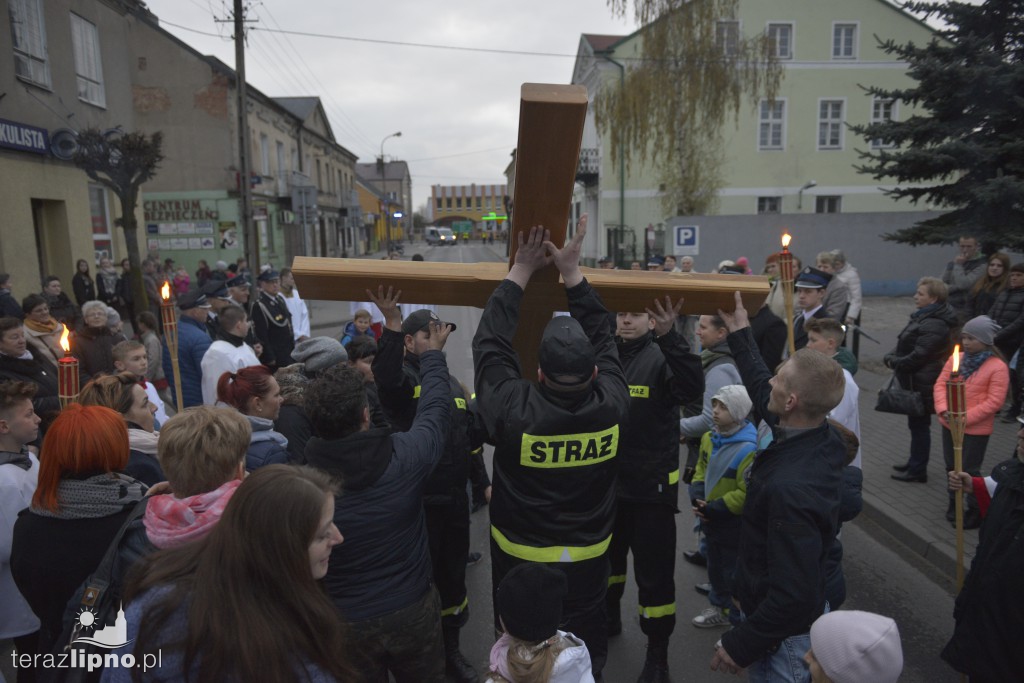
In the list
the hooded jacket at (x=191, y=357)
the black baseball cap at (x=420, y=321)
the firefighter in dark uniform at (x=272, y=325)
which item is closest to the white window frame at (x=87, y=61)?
the firefighter in dark uniform at (x=272, y=325)

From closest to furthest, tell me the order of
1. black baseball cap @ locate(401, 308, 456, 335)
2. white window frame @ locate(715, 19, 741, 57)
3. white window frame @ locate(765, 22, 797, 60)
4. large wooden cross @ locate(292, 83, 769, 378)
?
large wooden cross @ locate(292, 83, 769, 378)
black baseball cap @ locate(401, 308, 456, 335)
white window frame @ locate(715, 19, 741, 57)
white window frame @ locate(765, 22, 797, 60)

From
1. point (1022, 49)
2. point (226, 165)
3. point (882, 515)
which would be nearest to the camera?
point (882, 515)

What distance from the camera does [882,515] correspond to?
5.57 metres

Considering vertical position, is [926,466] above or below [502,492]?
below

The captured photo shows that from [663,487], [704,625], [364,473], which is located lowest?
[704,625]

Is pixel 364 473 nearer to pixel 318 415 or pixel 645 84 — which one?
pixel 318 415

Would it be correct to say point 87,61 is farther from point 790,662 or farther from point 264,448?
point 790,662

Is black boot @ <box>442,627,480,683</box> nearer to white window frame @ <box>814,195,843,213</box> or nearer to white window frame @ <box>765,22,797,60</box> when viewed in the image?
white window frame @ <box>814,195,843,213</box>

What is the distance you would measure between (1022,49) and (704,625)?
10309 millimetres

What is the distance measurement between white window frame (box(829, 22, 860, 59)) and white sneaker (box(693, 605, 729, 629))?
28.9m

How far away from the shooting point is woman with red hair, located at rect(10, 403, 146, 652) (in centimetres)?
231

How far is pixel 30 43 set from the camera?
39.9 ft

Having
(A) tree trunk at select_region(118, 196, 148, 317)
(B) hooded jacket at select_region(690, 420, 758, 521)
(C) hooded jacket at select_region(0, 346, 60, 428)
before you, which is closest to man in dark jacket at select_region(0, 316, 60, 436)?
(C) hooded jacket at select_region(0, 346, 60, 428)

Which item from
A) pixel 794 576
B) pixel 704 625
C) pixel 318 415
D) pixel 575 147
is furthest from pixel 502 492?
pixel 704 625
